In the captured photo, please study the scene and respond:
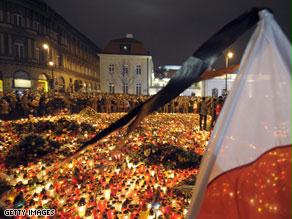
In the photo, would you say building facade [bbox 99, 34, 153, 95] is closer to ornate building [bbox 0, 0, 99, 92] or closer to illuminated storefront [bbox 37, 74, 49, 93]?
ornate building [bbox 0, 0, 99, 92]

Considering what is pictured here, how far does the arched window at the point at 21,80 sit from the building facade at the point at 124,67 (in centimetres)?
1380

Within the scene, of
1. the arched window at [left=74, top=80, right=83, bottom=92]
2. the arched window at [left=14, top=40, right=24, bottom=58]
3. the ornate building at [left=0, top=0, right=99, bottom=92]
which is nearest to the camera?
the ornate building at [left=0, top=0, right=99, bottom=92]

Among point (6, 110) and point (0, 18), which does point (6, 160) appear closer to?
point (6, 110)

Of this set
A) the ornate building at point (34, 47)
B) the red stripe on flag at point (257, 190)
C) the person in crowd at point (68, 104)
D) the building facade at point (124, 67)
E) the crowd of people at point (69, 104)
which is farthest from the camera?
the building facade at point (124, 67)

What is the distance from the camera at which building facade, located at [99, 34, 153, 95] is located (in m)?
45.6

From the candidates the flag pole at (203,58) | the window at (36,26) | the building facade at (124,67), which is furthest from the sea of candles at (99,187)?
the building facade at (124,67)

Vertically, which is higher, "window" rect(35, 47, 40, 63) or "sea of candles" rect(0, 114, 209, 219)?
"window" rect(35, 47, 40, 63)

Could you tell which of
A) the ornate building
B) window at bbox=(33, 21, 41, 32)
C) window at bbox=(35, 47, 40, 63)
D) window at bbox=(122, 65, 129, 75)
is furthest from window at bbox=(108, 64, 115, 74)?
window at bbox=(33, 21, 41, 32)

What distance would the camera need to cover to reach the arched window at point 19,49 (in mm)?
36125

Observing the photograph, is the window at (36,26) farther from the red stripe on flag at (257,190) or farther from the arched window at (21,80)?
the red stripe on flag at (257,190)

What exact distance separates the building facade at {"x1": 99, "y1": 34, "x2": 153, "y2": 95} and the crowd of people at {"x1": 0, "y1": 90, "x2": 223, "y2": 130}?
21.6 meters

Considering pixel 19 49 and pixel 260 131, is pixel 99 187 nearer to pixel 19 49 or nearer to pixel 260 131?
pixel 260 131

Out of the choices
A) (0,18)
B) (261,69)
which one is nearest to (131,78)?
(0,18)

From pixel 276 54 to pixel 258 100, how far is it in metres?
0.40
